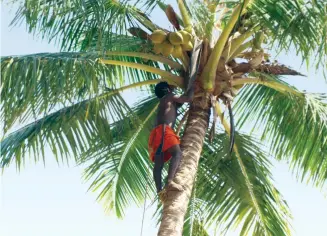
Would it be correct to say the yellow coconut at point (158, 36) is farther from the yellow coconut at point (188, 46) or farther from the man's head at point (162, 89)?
the man's head at point (162, 89)

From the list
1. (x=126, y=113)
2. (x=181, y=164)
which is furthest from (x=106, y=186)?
(x=181, y=164)

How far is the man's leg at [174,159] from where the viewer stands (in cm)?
634

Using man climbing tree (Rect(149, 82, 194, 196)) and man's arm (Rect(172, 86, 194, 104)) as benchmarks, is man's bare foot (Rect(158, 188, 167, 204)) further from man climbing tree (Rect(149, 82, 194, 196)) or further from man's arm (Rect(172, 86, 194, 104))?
man's arm (Rect(172, 86, 194, 104))

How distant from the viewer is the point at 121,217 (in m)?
9.07

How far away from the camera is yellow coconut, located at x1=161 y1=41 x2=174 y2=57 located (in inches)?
265

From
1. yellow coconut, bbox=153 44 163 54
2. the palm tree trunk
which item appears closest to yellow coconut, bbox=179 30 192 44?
yellow coconut, bbox=153 44 163 54

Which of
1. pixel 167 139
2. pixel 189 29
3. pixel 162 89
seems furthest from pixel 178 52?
pixel 167 139

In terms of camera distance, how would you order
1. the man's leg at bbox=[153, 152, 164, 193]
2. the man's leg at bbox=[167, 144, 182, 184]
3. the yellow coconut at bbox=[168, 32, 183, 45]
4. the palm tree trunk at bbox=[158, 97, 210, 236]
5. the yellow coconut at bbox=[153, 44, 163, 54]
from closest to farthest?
the palm tree trunk at bbox=[158, 97, 210, 236] → the man's leg at bbox=[167, 144, 182, 184] → the man's leg at bbox=[153, 152, 164, 193] → the yellow coconut at bbox=[168, 32, 183, 45] → the yellow coconut at bbox=[153, 44, 163, 54]

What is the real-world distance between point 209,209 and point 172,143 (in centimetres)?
188

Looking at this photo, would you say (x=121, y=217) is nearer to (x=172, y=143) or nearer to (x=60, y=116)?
(x=60, y=116)

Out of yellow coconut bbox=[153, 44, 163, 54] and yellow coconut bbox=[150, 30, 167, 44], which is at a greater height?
yellow coconut bbox=[150, 30, 167, 44]

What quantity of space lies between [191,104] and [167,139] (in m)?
0.76

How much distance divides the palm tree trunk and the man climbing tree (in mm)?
98

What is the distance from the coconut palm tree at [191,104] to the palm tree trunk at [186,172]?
0.03ft
